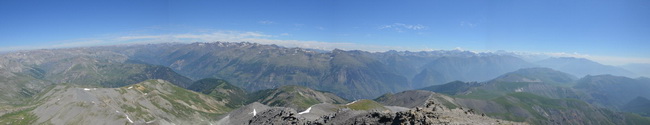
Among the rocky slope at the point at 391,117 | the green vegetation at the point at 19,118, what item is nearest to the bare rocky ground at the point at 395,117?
the rocky slope at the point at 391,117

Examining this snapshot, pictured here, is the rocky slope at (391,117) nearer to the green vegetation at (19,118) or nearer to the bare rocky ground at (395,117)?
the bare rocky ground at (395,117)

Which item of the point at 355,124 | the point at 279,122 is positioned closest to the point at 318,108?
the point at 279,122

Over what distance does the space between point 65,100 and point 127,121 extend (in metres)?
55.2

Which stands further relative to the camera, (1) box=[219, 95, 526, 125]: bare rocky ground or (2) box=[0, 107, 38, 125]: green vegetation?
(2) box=[0, 107, 38, 125]: green vegetation

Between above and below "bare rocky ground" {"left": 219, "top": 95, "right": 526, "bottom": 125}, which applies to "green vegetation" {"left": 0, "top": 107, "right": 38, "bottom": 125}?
below

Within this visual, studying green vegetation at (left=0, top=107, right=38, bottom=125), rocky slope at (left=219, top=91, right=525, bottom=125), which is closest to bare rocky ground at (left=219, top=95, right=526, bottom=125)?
rocky slope at (left=219, top=91, right=525, bottom=125)

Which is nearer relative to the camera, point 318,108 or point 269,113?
point 269,113

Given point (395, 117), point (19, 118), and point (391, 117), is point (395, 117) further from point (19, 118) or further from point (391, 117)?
point (19, 118)

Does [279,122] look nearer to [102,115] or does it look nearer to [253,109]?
[253,109]

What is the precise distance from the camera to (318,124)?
87125 mm

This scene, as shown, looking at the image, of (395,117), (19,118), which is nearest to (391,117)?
(395,117)

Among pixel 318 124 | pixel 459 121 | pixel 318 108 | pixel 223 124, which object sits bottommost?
pixel 223 124

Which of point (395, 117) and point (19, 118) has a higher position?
point (395, 117)

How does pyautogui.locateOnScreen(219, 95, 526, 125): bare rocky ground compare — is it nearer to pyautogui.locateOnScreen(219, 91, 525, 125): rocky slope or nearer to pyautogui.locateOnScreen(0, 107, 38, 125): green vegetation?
pyautogui.locateOnScreen(219, 91, 525, 125): rocky slope
